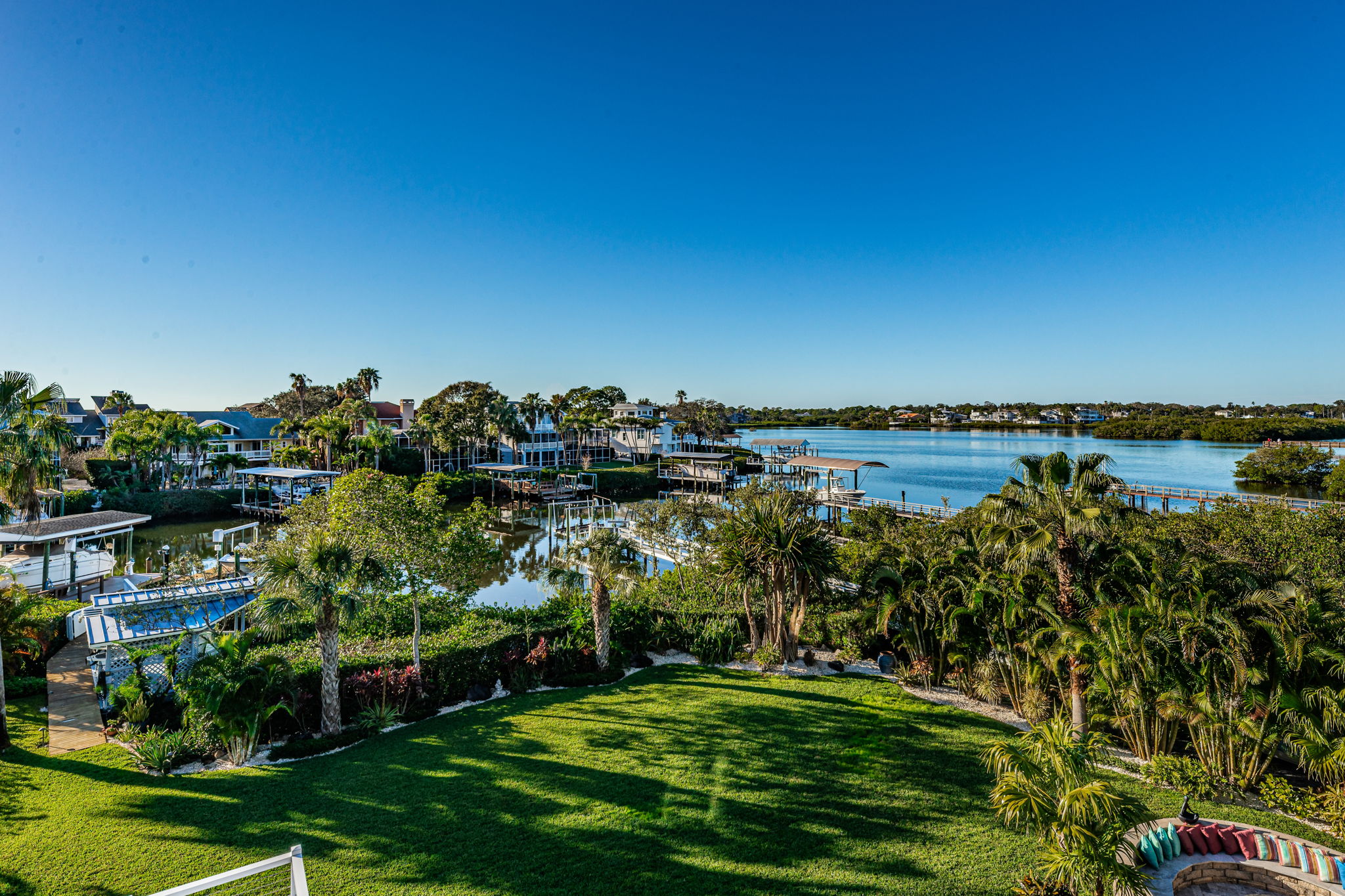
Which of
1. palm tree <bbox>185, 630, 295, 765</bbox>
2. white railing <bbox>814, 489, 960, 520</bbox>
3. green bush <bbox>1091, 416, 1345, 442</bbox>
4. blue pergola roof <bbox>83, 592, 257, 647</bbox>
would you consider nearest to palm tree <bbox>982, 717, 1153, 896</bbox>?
palm tree <bbox>185, 630, 295, 765</bbox>

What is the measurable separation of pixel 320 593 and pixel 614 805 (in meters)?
5.81

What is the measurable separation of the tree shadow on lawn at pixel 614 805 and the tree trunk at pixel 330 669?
2.54 ft

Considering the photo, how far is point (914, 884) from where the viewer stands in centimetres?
632

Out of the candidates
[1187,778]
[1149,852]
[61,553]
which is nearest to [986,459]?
[1187,778]

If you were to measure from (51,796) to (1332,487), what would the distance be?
52792 millimetres

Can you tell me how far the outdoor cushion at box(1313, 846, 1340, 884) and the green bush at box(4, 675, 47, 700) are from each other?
19.9m

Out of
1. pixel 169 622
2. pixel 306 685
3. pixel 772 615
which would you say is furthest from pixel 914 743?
pixel 169 622

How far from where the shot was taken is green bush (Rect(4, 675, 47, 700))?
36.5 ft

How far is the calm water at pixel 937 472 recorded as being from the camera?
1121 inches

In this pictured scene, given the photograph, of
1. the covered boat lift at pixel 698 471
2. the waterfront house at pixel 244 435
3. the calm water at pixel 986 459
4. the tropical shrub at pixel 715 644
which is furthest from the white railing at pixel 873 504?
the waterfront house at pixel 244 435

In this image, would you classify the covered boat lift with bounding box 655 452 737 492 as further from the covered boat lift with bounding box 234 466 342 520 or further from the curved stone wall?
the curved stone wall

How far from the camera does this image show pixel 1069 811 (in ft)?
18.7

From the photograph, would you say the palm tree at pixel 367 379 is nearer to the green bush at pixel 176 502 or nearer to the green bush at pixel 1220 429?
the green bush at pixel 176 502

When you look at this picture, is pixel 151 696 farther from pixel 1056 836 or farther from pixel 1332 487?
pixel 1332 487
